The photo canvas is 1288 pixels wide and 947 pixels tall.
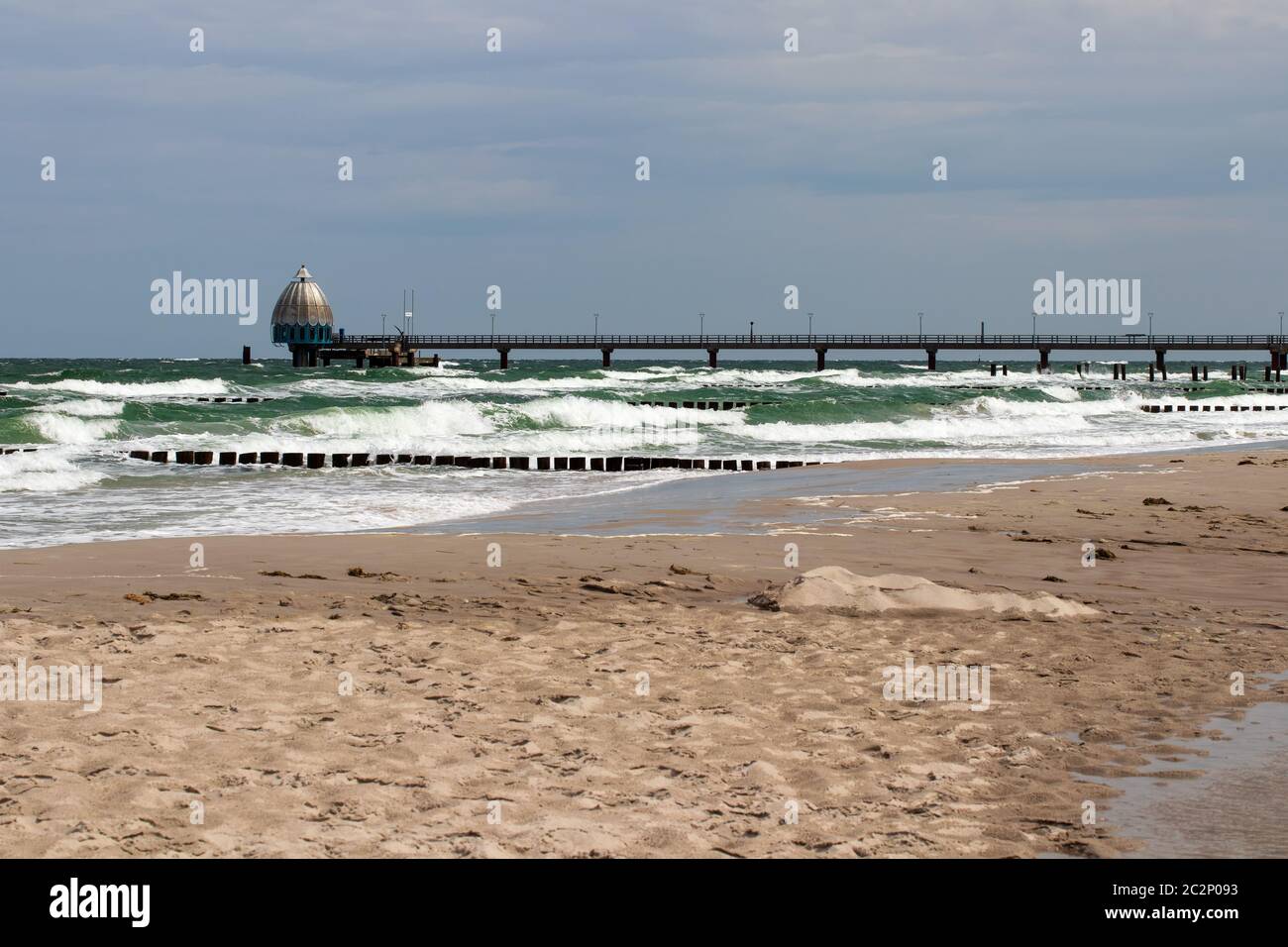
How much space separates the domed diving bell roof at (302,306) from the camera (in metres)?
130

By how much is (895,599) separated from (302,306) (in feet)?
417

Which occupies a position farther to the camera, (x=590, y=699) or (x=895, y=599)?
(x=895, y=599)

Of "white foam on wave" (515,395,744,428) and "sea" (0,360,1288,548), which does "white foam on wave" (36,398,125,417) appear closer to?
"sea" (0,360,1288,548)

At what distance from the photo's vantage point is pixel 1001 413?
52000 mm

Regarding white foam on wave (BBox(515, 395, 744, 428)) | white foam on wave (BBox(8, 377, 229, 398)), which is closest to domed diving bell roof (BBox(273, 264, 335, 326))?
white foam on wave (BBox(8, 377, 229, 398))

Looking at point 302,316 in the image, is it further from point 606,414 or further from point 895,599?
point 895,599

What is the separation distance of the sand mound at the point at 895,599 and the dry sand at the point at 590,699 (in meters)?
0.05

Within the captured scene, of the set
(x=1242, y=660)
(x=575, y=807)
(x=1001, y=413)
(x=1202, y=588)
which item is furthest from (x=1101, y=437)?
(x=575, y=807)

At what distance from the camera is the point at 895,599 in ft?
30.8

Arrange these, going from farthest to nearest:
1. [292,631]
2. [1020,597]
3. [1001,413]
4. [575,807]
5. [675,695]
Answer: [1001,413]
[1020,597]
[292,631]
[675,695]
[575,807]

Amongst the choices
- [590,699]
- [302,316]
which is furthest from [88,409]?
[302,316]

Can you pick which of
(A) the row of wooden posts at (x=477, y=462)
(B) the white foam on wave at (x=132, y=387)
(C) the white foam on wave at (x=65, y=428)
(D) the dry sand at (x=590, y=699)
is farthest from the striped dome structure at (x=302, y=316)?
(D) the dry sand at (x=590, y=699)
